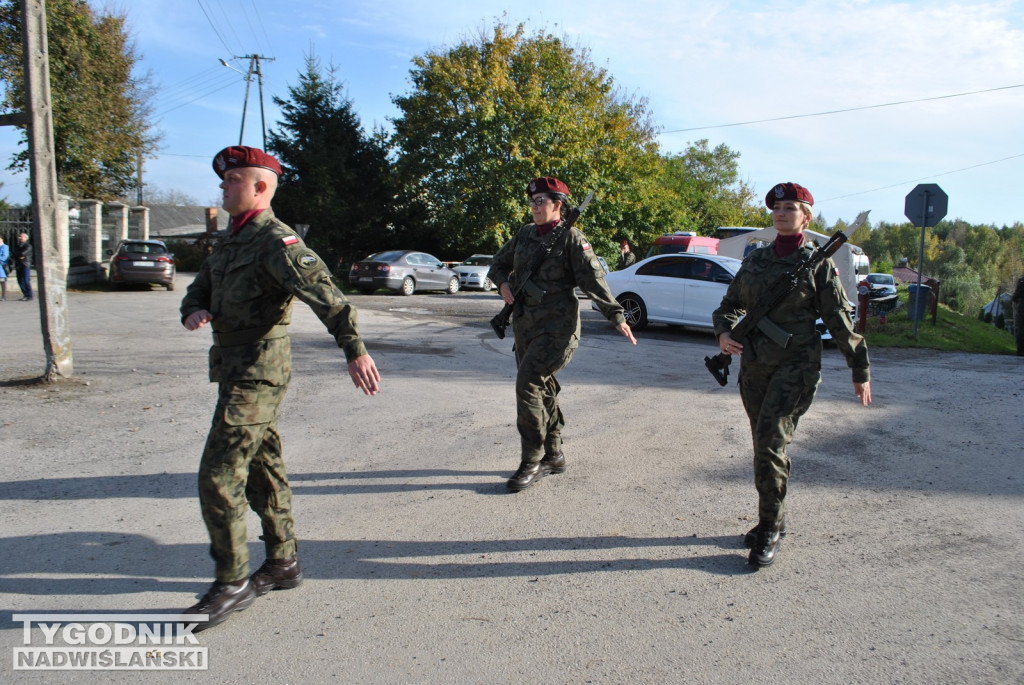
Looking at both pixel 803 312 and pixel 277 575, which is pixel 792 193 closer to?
pixel 803 312

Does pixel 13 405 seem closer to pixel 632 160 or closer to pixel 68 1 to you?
pixel 68 1

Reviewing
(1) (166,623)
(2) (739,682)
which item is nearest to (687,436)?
(2) (739,682)

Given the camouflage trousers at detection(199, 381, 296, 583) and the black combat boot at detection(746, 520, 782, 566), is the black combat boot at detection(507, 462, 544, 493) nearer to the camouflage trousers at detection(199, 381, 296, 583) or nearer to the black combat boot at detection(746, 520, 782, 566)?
the black combat boot at detection(746, 520, 782, 566)

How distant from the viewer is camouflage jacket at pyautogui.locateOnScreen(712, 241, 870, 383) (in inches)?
142

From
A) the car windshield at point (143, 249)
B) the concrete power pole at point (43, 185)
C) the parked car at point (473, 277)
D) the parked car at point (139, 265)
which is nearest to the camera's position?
the concrete power pole at point (43, 185)

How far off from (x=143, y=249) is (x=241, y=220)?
62.1 feet

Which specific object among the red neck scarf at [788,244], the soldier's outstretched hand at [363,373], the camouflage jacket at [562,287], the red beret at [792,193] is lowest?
the soldier's outstretched hand at [363,373]

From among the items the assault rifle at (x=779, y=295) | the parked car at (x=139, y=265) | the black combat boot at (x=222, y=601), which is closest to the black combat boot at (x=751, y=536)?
the assault rifle at (x=779, y=295)

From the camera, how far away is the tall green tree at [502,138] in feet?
89.3

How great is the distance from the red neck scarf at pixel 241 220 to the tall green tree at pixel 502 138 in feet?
79.4

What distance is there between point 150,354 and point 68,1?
18351 millimetres

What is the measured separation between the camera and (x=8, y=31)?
19016 mm

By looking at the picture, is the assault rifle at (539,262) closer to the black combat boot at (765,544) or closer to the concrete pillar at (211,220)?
the black combat boot at (765,544)

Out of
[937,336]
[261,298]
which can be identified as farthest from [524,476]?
[937,336]
